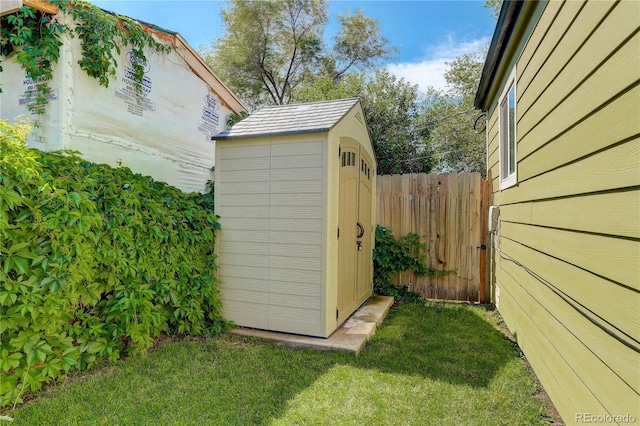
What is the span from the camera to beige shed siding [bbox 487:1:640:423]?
1370 millimetres

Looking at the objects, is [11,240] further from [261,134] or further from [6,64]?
[6,64]

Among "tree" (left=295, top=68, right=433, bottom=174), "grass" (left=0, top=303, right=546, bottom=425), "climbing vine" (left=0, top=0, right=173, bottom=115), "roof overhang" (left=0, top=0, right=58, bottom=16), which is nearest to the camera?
"grass" (left=0, top=303, right=546, bottom=425)

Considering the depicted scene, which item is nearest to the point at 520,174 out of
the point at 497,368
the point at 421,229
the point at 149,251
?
the point at 497,368

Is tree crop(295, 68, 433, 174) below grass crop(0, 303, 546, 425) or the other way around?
the other way around

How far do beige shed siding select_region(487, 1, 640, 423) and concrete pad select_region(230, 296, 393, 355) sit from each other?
1.47 m

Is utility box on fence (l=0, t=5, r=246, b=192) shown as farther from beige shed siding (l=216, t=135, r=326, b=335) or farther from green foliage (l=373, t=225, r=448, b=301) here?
green foliage (l=373, t=225, r=448, b=301)

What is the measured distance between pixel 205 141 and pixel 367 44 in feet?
36.3

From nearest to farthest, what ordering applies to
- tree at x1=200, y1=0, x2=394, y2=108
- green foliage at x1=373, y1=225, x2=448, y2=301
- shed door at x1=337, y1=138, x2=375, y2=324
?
shed door at x1=337, y1=138, x2=375, y2=324, green foliage at x1=373, y1=225, x2=448, y2=301, tree at x1=200, y1=0, x2=394, y2=108
